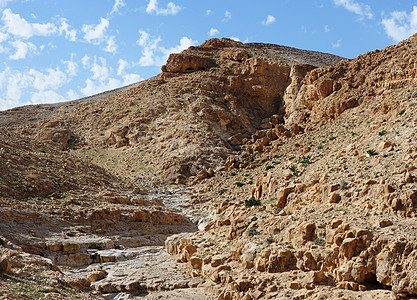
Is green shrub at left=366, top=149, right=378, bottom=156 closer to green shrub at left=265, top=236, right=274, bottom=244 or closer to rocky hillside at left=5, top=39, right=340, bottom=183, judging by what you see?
green shrub at left=265, top=236, right=274, bottom=244

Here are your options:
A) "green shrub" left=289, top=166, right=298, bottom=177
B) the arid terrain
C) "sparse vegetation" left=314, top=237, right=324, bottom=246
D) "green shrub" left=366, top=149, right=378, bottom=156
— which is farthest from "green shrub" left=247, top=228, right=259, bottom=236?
"green shrub" left=366, top=149, right=378, bottom=156

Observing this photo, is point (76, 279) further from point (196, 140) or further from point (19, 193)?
point (196, 140)

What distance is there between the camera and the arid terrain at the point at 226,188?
11133mm

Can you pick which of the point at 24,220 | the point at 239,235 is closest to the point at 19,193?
the point at 24,220

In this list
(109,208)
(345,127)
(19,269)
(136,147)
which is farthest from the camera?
(136,147)

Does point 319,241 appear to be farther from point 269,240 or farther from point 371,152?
point 371,152

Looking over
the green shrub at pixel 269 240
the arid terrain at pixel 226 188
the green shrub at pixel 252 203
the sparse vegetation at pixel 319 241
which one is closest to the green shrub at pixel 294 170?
the arid terrain at pixel 226 188

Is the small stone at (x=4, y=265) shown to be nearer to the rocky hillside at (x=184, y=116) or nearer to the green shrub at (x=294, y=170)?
the green shrub at (x=294, y=170)

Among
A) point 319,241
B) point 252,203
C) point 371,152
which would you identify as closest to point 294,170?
point 252,203

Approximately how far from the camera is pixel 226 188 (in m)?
26.2

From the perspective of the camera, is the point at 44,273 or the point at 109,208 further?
the point at 109,208

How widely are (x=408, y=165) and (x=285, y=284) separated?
519cm

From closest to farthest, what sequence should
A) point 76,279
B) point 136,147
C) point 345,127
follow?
point 76,279
point 345,127
point 136,147

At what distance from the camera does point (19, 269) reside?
12.0m
